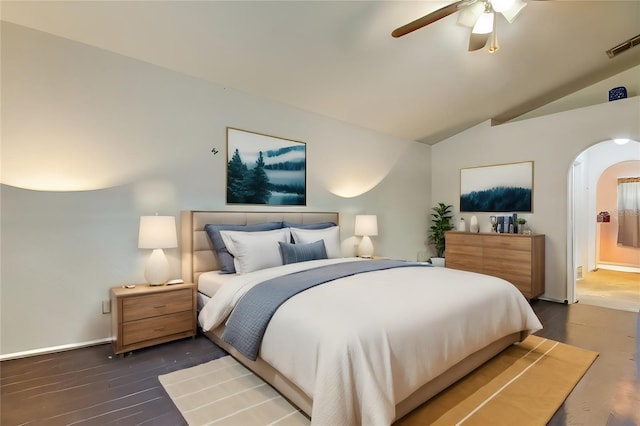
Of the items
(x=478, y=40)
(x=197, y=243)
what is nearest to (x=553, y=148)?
(x=478, y=40)

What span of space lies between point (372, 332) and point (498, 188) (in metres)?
4.62

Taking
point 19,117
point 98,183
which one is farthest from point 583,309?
point 19,117

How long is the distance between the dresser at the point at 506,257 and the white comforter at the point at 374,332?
212 centimetres

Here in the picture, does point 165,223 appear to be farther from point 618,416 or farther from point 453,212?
point 453,212

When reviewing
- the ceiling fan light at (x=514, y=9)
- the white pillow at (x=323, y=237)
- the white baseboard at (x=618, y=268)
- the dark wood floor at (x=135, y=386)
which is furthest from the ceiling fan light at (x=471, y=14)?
the white baseboard at (x=618, y=268)

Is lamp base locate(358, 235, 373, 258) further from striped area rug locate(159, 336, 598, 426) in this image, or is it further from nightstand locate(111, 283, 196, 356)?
nightstand locate(111, 283, 196, 356)

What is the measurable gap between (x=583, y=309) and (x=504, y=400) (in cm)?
301

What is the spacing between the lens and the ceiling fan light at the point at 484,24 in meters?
2.35

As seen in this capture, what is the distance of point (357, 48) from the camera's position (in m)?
3.06

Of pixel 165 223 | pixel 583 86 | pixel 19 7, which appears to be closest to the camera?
pixel 19 7

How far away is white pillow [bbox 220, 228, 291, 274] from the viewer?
2.97 meters

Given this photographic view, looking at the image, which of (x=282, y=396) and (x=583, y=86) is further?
(x=583, y=86)

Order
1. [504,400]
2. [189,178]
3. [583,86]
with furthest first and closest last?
[583,86]
[189,178]
[504,400]

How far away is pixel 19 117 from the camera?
2447 mm
